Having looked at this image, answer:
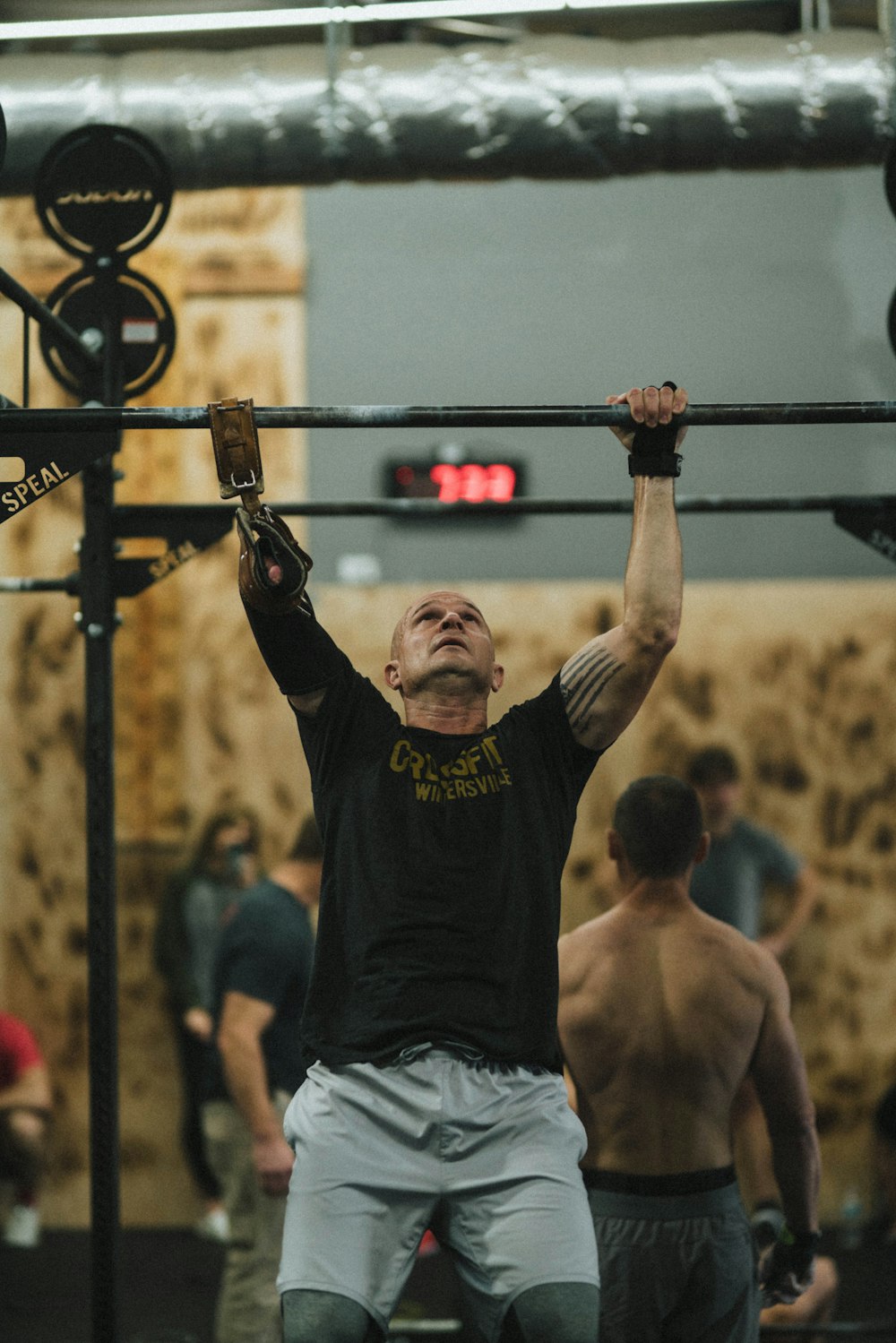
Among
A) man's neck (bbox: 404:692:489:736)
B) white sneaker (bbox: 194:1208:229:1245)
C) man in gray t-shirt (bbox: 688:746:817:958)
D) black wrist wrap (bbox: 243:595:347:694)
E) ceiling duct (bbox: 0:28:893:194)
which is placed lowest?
white sneaker (bbox: 194:1208:229:1245)

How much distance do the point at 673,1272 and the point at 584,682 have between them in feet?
3.71

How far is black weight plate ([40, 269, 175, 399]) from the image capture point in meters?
3.07

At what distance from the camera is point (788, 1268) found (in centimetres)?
274

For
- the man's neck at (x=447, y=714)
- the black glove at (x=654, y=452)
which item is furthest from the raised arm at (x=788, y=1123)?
the black glove at (x=654, y=452)

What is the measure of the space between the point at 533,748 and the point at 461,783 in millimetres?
131

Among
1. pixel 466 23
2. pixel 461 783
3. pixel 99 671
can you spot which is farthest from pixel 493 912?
pixel 466 23

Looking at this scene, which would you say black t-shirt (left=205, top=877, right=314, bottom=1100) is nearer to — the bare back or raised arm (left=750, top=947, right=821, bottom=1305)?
the bare back

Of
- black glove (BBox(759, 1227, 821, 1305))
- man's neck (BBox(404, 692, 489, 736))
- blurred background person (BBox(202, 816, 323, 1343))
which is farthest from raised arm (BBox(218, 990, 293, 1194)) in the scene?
man's neck (BBox(404, 692, 489, 736))

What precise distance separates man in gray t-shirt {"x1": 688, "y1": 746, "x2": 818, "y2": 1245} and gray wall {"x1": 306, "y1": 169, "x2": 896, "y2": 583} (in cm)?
93

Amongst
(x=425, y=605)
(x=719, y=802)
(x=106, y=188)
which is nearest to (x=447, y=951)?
(x=425, y=605)

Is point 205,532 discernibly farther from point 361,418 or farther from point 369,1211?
point 369,1211

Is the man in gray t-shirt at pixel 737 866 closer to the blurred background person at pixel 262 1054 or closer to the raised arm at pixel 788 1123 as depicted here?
the blurred background person at pixel 262 1054

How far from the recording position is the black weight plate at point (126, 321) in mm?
3072

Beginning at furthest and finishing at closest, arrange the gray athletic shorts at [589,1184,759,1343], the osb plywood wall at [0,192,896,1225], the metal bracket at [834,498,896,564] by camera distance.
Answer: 1. the osb plywood wall at [0,192,896,1225]
2. the metal bracket at [834,498,896,564]
3. the gray athletic shorts at [589,1184,759,1343]
